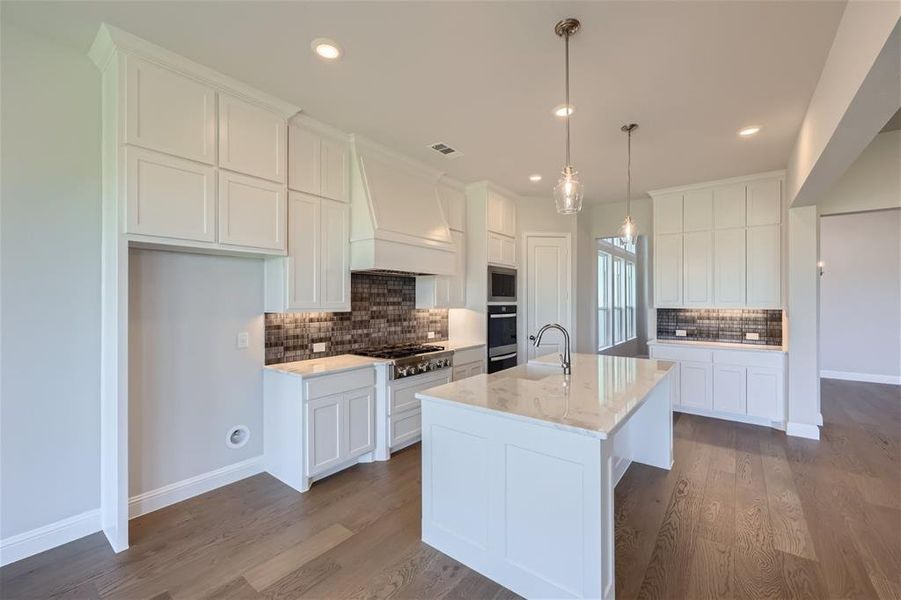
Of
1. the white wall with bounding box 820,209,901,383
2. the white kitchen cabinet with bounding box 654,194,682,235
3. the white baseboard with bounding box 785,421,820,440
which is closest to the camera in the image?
the white baseboard with bounding box 785,421,820,440

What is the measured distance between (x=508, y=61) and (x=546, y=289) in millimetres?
3283

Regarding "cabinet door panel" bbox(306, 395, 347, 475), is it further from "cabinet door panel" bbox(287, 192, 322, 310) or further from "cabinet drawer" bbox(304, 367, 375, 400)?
"cabinet door panel" bbox(287, 192, 322, 310)

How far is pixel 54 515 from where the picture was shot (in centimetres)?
222

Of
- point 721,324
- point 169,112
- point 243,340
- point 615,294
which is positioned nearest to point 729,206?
point 721,324

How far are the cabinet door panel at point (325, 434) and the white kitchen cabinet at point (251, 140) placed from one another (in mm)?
1670

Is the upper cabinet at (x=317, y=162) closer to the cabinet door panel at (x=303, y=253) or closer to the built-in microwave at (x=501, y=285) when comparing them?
the cabinet door panel at (x=303, y=253)

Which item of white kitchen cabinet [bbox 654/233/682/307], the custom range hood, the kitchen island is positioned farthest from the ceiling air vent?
white kitchen cabinet [bbox 654/233/682/307]

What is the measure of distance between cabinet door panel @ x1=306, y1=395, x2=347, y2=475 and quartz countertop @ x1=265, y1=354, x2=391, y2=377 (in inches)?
8.2

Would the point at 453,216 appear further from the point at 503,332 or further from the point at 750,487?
the point at 750,487

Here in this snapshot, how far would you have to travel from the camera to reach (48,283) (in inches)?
86.0

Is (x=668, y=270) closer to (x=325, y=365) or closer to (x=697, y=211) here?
(x=697, y=211)

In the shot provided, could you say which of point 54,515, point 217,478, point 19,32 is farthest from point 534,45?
point 54,515

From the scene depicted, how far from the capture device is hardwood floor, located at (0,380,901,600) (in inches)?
75.3

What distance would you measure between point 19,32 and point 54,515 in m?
2.63
